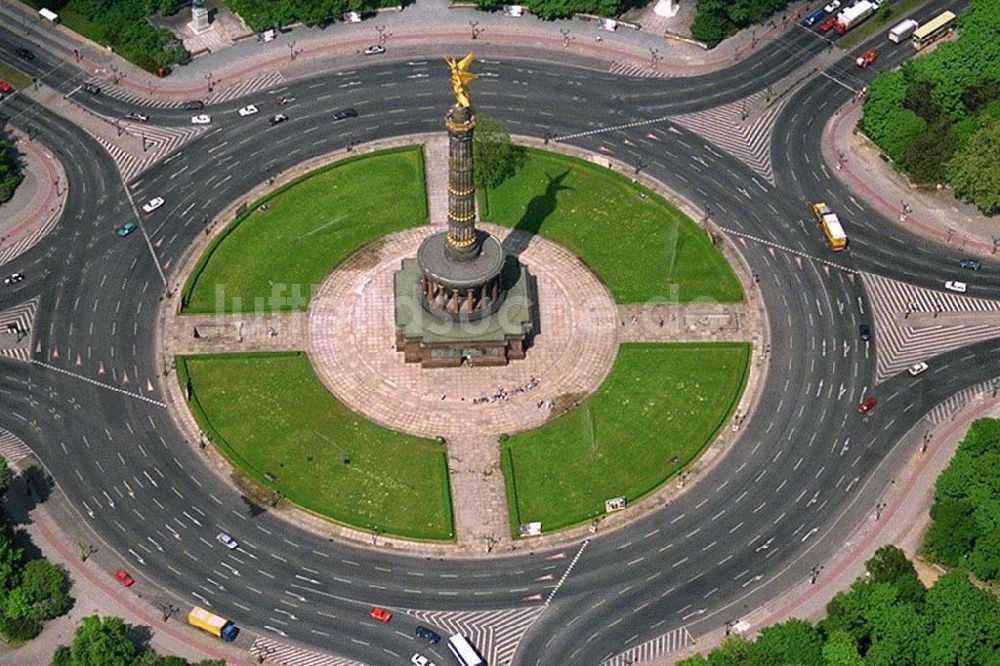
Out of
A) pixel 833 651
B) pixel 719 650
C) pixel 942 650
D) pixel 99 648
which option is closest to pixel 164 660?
pixel 99 648

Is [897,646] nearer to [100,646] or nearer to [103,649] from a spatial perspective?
[103,649]

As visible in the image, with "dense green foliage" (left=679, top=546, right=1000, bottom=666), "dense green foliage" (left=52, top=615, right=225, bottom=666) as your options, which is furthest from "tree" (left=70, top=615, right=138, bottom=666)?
"dense green foliage" (left=679, top=546, right=1000, bottom=666)

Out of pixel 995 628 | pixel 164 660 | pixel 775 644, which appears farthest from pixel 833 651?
pixel 164 660

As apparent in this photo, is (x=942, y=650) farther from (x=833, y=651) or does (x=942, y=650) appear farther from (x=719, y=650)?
(x=719, y=650)

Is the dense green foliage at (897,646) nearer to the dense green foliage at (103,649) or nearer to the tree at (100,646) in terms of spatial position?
the dense green foliage at (103,649)

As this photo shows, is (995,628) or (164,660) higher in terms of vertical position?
(995,628)

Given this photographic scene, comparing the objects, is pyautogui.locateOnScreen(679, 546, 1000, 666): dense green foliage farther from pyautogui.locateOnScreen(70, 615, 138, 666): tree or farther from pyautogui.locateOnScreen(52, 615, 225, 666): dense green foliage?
pyautogui.locateOnScreen(70, 615, 138, 666): tree

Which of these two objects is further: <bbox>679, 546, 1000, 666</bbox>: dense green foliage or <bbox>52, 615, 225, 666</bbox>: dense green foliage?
<bbox>52, 615, 225, 666</bbox>: dense green foliage
